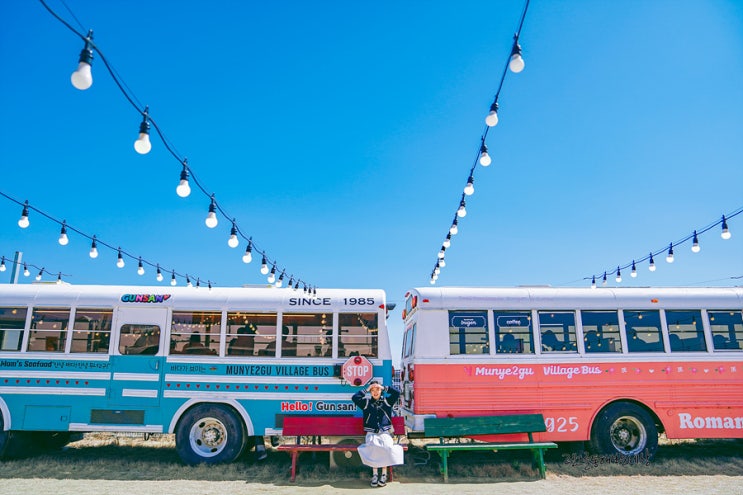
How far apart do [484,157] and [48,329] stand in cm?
764

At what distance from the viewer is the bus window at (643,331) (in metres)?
8.87

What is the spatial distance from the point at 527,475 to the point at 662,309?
12.0ft

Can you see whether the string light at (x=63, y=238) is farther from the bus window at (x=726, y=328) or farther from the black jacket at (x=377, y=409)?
the bus window at (x=726, y=328)

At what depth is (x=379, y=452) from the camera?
296 inches

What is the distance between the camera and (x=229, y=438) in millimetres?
8438

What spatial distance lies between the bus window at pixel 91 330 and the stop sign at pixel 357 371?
13.0 ft

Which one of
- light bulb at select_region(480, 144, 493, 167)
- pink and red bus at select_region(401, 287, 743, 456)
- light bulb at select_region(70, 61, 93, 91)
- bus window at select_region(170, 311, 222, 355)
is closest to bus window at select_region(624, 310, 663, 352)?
pink and red bus at select_region(401, 287, 743, 456)

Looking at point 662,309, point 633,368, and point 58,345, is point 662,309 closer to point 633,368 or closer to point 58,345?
point 633,368

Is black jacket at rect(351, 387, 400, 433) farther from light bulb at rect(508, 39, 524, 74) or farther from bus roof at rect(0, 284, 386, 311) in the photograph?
light bulb at rect(508, 39, 524, 74)

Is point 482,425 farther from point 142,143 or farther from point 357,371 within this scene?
point 142,143

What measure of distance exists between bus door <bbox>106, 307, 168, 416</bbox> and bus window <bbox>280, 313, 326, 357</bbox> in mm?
1888

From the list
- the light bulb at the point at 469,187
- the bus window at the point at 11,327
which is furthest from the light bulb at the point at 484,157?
the bus window at the point at 11,327

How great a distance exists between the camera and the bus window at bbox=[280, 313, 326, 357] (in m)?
8.71

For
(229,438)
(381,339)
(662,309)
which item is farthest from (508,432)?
(229,438)
